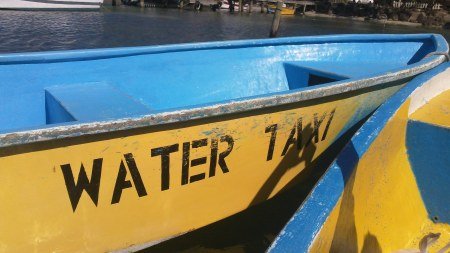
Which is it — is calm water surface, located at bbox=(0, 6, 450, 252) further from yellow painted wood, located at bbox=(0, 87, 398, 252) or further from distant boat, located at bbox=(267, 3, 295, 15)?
distant boat, located at bbox=(267, 3, 295, 15)

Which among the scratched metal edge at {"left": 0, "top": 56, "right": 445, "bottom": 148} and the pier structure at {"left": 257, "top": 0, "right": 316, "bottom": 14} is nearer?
the scratched metal edge at {"left": 0, "top": 56, "right": 445, "bottom": 148}

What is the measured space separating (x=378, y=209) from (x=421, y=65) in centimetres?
223

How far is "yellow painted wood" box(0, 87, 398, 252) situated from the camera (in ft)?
7.78

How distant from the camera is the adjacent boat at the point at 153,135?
2.42 m

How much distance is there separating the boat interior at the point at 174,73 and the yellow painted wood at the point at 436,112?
22.3 inches

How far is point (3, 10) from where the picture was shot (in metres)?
22.1

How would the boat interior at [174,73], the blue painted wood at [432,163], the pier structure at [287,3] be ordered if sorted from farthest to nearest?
the pier structure at [287,3] < the boat interior at [174,73] < the blue painted wood at [432,163]

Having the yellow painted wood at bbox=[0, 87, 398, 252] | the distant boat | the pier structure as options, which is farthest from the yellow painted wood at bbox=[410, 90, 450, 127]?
the pier structure

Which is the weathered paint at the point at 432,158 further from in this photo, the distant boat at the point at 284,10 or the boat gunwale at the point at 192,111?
the distant boat at the point at 284,10

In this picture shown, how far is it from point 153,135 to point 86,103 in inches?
42.3

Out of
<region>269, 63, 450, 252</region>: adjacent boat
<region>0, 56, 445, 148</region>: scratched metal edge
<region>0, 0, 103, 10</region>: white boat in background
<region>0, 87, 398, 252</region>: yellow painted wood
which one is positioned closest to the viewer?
<region>0, 56, 445, 148</region>: scratched metal edge

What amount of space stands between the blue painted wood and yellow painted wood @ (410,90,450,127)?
14 centimetres

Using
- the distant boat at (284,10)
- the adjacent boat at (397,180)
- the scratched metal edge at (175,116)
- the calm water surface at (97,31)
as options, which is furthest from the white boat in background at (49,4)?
the adjacent boat at (397,180)

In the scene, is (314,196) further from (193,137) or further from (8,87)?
(8,87)
